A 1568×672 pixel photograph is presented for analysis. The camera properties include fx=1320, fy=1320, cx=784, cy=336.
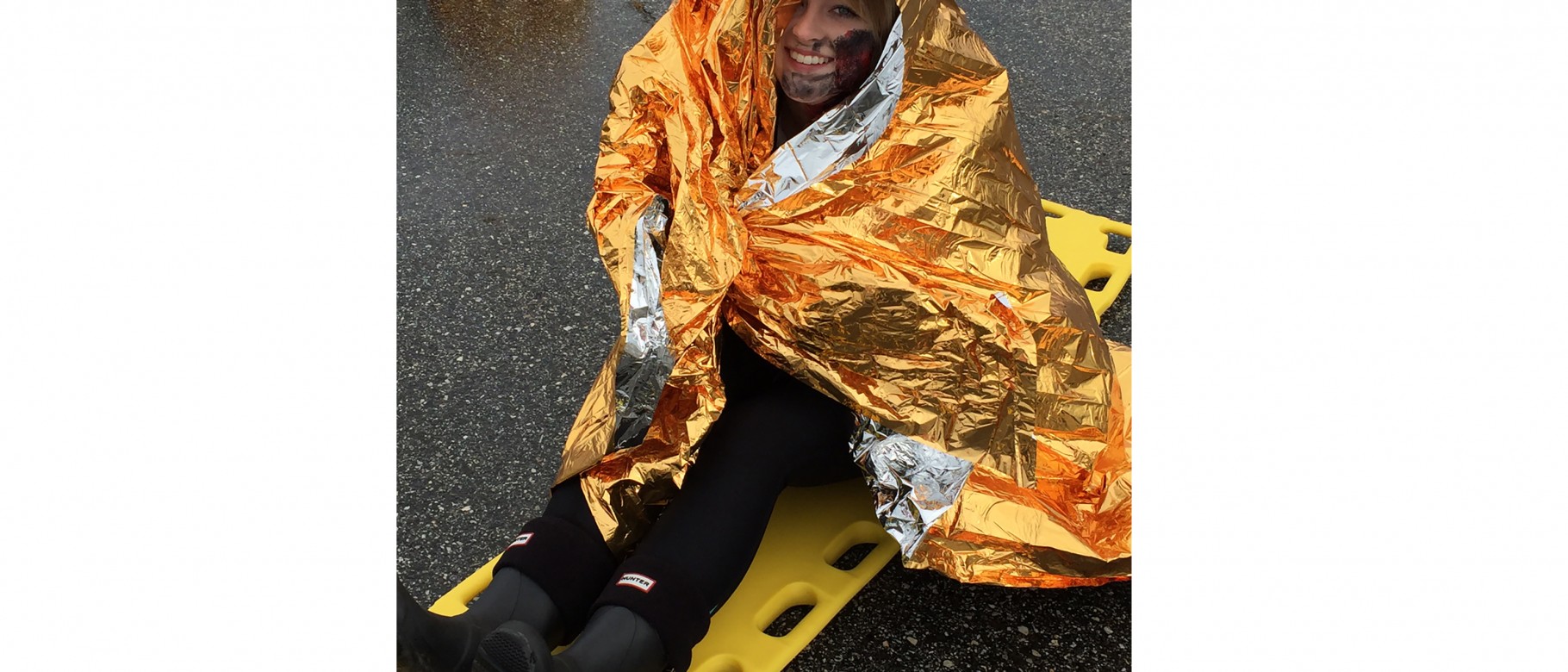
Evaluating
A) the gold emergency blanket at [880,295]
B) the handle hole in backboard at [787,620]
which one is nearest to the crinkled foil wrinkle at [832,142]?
the gold emergency blanket at [880,295]

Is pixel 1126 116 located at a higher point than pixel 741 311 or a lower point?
lower

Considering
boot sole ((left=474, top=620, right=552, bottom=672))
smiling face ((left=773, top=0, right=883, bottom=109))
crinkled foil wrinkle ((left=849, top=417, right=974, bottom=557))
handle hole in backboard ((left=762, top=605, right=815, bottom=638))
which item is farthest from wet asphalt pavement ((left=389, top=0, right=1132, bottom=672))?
smiling face ((left=773, top=0, right=883, bottom=109))

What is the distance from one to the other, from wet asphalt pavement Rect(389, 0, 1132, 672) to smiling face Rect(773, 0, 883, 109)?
589 millimetres

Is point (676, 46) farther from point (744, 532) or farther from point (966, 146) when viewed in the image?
point (744, 532)

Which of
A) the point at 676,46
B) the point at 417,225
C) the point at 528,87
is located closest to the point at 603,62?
the point at 528,87

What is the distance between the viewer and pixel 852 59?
57.4 inches

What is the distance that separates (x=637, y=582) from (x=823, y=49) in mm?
610

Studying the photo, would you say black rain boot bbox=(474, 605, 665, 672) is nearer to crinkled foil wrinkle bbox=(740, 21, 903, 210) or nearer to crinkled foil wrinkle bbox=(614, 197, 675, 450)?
crinkled foil wrinkle bbox=(614, 197, 675, 450)

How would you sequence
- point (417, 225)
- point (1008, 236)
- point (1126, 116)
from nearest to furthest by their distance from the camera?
point (1008, 236) < point (417, 225) < point (1126, 116)

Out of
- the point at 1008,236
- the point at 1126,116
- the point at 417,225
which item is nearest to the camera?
the point at 1008,236

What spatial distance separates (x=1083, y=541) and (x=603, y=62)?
173 cm

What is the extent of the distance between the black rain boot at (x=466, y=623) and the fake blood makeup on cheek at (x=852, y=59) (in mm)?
637

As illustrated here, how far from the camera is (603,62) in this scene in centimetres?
280

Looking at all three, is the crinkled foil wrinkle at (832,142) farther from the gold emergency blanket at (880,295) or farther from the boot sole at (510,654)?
the boot sole at (510,654)
